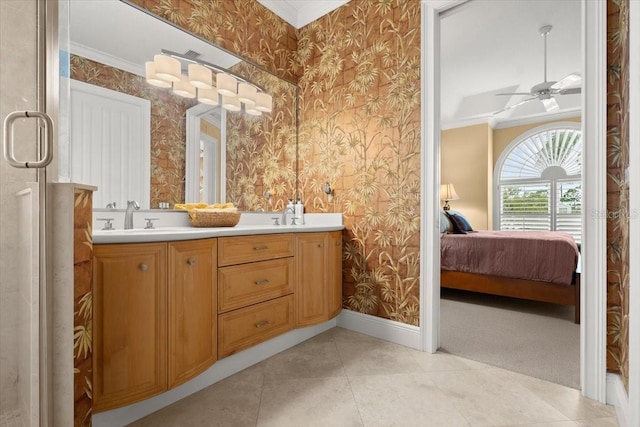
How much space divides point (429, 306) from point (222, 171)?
5.71 ft

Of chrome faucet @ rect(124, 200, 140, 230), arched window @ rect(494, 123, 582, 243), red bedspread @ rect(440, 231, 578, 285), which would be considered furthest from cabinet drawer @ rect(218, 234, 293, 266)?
arched window @ rect(494, 123, 582, 243)

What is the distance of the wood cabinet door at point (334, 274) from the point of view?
2.30 meters

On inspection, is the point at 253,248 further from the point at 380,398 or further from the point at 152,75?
the point at 152,75

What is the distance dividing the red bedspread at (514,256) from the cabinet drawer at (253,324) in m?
2.17

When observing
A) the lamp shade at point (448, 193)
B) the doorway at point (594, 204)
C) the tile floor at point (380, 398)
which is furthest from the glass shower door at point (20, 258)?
the lamp shade at point (448, 193)

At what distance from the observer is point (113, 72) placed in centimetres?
172

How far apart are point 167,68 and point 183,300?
1467 millimetres

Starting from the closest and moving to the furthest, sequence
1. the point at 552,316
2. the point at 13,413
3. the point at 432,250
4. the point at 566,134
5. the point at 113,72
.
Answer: the point at 13,413
the point at 113,72
the point at 432,250
the point at 552,316
the point at 566,134

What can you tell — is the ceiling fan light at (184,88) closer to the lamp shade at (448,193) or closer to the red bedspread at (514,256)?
the red bedspread at (514,256)

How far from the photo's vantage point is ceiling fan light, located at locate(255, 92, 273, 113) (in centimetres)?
253

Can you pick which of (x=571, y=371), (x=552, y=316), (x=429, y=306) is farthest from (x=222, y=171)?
(x=552, y=316)

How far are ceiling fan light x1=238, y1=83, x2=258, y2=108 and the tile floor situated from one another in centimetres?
191

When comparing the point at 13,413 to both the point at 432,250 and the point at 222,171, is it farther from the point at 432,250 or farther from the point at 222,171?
the point at 432,250

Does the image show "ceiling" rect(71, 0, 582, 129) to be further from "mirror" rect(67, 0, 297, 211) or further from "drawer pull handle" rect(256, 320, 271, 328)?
"drawer pull handle" rect(256, 320, 271, 328)
